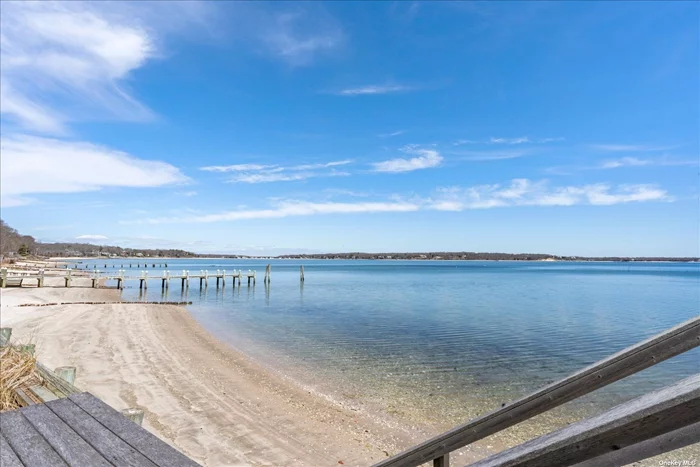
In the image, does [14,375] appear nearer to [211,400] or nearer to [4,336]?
[4,336]

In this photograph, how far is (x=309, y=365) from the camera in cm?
1442

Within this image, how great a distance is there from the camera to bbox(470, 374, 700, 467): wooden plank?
2.86 ft

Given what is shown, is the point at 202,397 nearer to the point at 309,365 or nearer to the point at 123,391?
the point at 123,391

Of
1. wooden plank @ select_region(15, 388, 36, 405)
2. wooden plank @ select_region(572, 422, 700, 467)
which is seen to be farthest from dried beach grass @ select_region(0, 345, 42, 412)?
wooden plank @ select_region(572, 422, 700, 467)

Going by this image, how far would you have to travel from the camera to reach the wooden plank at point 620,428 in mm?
873

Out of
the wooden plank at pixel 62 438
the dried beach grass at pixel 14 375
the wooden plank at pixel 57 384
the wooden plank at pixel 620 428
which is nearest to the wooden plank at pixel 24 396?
the dried beach grass at pixel 14 375

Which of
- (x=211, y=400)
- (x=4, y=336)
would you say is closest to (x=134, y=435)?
(x=4, y=336)

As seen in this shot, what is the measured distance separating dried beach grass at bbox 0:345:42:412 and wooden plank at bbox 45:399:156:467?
3.58 feet

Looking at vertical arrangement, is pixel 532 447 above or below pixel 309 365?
above

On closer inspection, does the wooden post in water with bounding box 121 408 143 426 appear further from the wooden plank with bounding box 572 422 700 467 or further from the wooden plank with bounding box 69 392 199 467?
the wooden plank with bounding box 572 422 700 467

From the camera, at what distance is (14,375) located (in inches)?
205

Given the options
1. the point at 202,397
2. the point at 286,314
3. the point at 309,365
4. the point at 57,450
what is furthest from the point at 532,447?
the point at 286,314

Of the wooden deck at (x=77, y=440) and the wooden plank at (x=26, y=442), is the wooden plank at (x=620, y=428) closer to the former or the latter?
the wooden deck at (x=77, y=440)

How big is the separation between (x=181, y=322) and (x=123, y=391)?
1395cm
